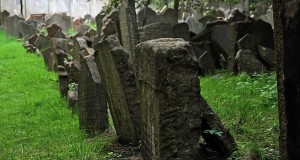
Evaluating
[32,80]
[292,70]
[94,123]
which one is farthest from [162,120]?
[32,80]

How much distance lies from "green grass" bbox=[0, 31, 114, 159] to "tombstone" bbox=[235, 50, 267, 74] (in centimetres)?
343

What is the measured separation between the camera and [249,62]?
9.46 metres

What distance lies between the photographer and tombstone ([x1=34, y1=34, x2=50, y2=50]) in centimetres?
1499

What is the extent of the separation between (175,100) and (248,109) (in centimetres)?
277

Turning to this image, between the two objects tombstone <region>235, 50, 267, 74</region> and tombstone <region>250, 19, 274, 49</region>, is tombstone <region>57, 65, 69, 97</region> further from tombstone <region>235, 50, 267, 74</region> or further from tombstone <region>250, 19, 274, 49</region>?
tombstone <region>250, 19, 274, 49</region>

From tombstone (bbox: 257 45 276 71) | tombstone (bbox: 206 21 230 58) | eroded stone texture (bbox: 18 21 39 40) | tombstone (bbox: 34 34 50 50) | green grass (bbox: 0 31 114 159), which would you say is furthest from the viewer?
eroded stone texture (bbox: 18 21 39 40)

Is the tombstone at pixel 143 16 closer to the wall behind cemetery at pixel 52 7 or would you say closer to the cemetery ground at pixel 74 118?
the cemetery ground at pixel 74 118

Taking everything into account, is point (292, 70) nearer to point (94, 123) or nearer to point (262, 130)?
point (262, 130)

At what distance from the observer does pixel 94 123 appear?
6.09 m

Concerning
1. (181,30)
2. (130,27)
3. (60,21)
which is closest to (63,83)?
(130,27)

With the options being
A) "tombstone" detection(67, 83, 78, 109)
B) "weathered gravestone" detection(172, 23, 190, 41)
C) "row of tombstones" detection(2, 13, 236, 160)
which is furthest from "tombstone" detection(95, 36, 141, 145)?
"weathered gravestone" detection(172, 23, 190, 41)

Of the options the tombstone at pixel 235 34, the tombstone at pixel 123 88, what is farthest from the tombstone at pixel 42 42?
the tombstone at pixel 123 88

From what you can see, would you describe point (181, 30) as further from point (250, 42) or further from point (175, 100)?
point (175, 100)

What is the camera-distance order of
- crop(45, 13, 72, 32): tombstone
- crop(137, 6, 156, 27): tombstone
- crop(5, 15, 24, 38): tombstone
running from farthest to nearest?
crop(45, 13, 72, 32): tombstone < crop(5, 15, 24, 38): tombstone < crop(137, 6, 156, 27): tombstone
